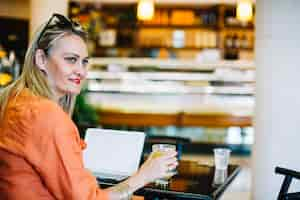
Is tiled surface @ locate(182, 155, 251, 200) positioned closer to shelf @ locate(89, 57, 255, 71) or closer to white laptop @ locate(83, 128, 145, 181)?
shelf @ locate(89, 57, 255, 71)

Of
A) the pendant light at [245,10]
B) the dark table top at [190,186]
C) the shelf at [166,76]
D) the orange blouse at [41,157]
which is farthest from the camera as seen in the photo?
the pendant light at [245,10]

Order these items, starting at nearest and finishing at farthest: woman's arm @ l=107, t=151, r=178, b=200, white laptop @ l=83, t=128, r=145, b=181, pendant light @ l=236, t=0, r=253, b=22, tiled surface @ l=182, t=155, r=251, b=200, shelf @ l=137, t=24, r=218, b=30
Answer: woman's arm @ l=107, t=151, r=178, b=200
white laptop @ l=83, t=128, r=145, b=181
tiled surface @ l=182, t=155, r=251, b=200
pendant light @ l=236, t=0, r=253, b=22
shelf @ l=137, t=24, r=218, b=30

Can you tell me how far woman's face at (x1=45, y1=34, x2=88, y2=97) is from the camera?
5.44 feet

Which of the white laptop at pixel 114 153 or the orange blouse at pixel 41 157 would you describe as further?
the white laptop at pixel 114 153

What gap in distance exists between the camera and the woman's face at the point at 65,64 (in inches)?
65.2

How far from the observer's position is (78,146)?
60.7 inches

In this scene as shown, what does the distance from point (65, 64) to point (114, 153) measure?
70cm

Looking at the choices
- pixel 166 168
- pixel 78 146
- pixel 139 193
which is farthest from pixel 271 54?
pixel 78 146

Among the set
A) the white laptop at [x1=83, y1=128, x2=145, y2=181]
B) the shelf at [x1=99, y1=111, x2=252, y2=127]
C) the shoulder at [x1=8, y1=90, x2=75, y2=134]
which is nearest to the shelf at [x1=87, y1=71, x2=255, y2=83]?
the shelf at [x1=99, y1=111, x2=252, y2=127]

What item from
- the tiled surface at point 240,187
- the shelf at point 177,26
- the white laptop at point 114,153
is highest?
the shelf at point 177,26

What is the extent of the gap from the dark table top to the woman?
1.26 feet

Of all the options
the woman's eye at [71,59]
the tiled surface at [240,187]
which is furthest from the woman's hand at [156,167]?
the tiled surface at [240,187]

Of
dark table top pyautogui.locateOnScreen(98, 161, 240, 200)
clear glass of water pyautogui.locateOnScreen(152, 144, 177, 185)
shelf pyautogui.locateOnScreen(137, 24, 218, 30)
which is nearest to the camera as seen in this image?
clear glass of water pyautogui.locateOnScreen(152, 144, 177, 185)

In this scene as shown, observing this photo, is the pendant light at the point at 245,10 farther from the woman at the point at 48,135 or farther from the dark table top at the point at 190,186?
the woman at the point at 48,135
